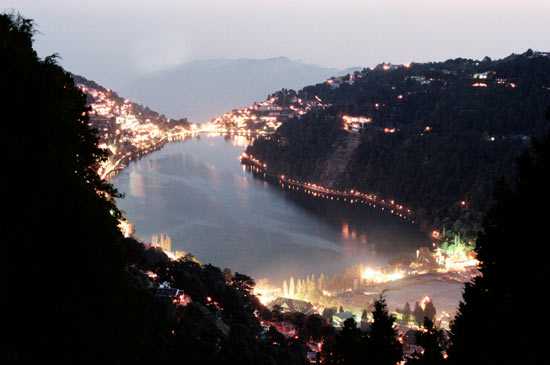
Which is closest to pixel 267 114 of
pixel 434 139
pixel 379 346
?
pixel 434 139

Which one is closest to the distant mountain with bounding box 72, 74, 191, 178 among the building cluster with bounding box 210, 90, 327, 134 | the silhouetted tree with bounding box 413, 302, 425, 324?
the building cluster with bounding box 210, 90, 327, 134

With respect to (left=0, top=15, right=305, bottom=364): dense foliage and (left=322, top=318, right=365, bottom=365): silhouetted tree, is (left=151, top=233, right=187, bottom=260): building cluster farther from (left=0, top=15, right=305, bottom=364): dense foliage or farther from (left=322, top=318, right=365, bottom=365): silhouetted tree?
(left=0, top=15, right=305, bottom=364): dense foliage

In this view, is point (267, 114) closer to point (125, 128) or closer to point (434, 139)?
point (125, 128)

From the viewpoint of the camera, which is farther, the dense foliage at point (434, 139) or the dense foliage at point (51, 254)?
the dense foliage at point (434, 139)

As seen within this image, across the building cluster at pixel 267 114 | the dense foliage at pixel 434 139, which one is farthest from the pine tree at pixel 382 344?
the building cluster at pixel 267 114

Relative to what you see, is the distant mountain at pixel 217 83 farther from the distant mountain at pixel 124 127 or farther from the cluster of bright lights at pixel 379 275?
the cluster of bright lights at pixel 379 275

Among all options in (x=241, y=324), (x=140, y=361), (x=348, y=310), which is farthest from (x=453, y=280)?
(x=140, y=361)
